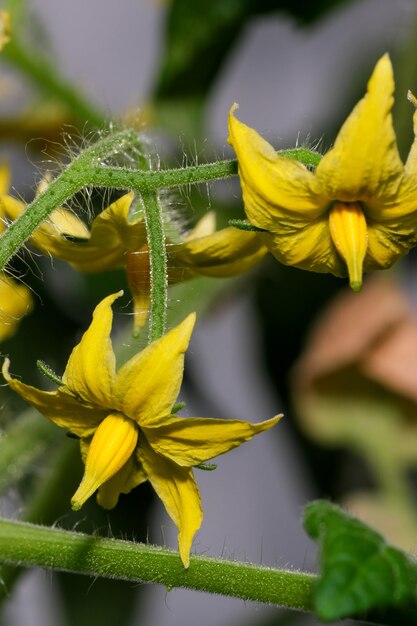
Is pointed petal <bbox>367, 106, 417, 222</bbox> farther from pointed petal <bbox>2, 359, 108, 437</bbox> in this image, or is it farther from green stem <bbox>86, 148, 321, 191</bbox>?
pointed petal <bbox>2, 359, 108, 437</bbox>

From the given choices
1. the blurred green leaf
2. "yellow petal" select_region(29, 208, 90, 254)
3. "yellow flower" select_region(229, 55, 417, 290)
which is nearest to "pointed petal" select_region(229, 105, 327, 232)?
"yellow flower" select_region(229, 55, 417, 290)

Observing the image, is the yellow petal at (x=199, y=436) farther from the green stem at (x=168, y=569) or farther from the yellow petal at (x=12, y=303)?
the yellow petal at (x=12, y=303)

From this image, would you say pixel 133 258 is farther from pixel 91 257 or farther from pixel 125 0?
pixel 125 0

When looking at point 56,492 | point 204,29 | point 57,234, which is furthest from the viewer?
point 204,29

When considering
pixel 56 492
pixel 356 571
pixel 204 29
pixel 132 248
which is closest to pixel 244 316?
pixel 204 29

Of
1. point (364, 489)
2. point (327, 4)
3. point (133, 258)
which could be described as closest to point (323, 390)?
point (364, 489)

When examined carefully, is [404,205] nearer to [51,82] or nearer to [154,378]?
[154,378]

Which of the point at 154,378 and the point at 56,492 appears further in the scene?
the point at 56,492
